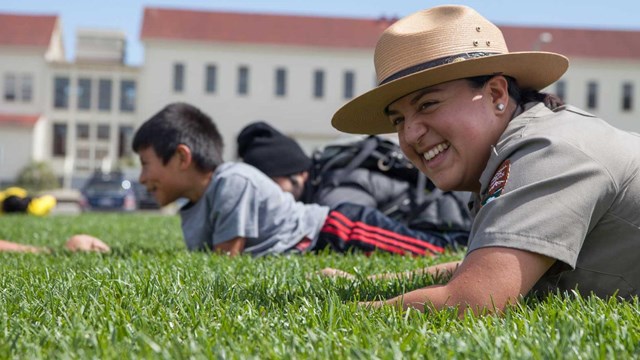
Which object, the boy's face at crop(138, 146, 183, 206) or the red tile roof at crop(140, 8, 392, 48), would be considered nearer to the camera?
the boy's face at crop(138, 146, 183, 206)

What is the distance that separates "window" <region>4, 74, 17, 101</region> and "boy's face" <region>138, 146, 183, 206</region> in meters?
45.4

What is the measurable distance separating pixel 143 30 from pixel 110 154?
7.49m

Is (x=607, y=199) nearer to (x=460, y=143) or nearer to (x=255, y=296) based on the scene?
(x=460, y=143)

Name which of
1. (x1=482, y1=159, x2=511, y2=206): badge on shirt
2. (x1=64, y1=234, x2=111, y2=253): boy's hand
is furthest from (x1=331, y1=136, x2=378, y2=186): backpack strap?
(x1=482, y1=159, x2=511, y2=206): badge on shirt

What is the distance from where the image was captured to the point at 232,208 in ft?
16.5

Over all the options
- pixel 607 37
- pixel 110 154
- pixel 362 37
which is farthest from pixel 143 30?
pixel 607 37

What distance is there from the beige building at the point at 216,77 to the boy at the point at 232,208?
1638 inches

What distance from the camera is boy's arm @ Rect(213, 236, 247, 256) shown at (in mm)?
5023

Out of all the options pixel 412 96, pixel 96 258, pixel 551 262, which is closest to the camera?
pixel 551 262

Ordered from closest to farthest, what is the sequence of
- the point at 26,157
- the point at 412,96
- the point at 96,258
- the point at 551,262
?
the point at 551,262 → the point at 412,96 → the point at 96,258 → the point at 26,157

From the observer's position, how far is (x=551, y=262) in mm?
2416

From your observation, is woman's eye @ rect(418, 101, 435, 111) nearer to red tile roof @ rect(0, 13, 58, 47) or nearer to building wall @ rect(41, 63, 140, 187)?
building wall @ rect(41, 63, 140, 187)

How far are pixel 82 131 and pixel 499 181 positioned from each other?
48414 mm

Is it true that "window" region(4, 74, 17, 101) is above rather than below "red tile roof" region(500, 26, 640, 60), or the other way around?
below
